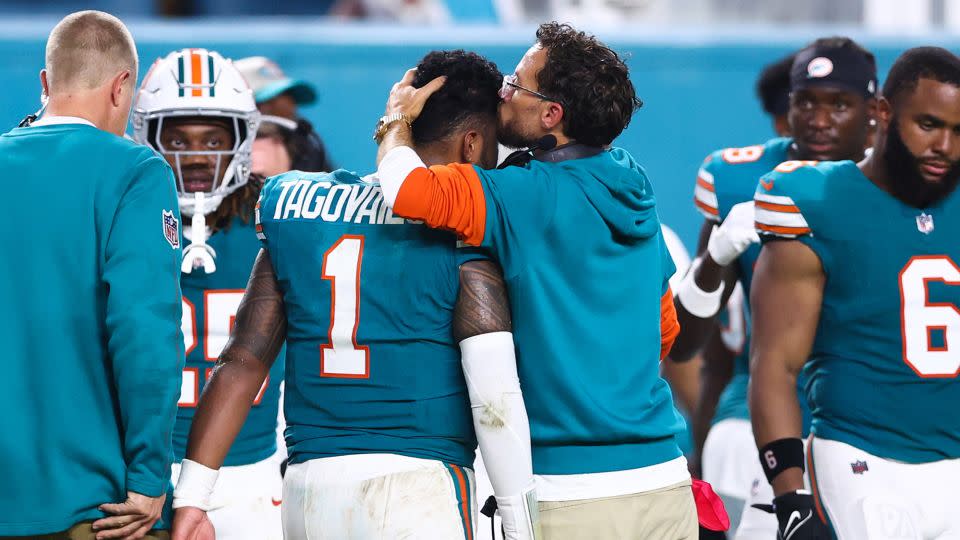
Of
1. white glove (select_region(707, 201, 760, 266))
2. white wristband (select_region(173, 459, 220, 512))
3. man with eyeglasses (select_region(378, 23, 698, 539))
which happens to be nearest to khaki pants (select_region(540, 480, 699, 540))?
man with eyeglasses (select_region(378, 23, 698, 539))

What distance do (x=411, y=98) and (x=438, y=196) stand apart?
0.33 meters

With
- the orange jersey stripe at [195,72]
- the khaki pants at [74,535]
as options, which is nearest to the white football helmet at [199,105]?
the orange jersey stripe at [195,72]

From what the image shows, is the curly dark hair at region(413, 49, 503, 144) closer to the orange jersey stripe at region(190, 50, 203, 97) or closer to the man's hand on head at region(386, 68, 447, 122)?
the man's hand on head at region(386, 68, 447, 122)

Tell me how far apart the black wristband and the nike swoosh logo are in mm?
122

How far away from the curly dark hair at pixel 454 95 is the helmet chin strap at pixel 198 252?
86cm

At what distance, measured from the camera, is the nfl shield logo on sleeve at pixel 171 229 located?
261 cm

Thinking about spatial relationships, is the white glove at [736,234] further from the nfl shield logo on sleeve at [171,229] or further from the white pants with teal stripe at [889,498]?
the nfl shield logo on sleeve at [171,229]

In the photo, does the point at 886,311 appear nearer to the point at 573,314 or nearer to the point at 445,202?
the point at 573,314

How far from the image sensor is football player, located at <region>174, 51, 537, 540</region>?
258cm

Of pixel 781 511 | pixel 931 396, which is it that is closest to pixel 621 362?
pixel 781 511

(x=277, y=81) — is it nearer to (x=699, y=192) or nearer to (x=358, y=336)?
(x=699, y=192)

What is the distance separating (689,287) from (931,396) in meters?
1.09

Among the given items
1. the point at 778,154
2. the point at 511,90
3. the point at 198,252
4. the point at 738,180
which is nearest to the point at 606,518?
the point at 511,90

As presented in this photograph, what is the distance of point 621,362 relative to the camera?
269cm
